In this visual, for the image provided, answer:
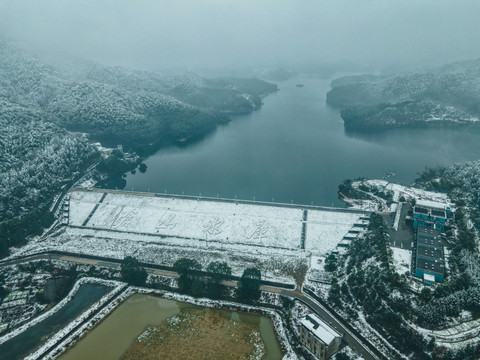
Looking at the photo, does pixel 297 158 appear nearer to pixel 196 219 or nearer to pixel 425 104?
pixel 196 219

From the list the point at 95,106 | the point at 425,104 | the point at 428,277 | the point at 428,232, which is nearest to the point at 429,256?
the point at 428,277

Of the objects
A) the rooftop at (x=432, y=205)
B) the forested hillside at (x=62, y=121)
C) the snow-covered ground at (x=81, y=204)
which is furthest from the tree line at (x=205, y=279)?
the rooftop at (x=432, y=205)

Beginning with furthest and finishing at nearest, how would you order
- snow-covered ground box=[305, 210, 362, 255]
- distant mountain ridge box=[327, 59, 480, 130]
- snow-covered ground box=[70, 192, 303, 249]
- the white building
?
distant mountain ridge box=[327, 59, 480, 130] < snow-covered ground box=[70, 192, 303, 249] < snow-covered ground box=[305, 210, 362, 255] < the white building

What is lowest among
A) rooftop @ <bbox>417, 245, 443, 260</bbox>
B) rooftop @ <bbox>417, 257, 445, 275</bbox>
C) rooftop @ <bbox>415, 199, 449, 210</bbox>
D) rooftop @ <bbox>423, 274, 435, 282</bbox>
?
rooftop @ <bbox>423, 274, 435, 282</bbox>

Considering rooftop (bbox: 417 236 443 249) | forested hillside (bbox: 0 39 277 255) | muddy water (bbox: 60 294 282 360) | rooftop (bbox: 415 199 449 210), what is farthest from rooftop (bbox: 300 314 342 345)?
forested hillside (bbox: 0 39 277 255)

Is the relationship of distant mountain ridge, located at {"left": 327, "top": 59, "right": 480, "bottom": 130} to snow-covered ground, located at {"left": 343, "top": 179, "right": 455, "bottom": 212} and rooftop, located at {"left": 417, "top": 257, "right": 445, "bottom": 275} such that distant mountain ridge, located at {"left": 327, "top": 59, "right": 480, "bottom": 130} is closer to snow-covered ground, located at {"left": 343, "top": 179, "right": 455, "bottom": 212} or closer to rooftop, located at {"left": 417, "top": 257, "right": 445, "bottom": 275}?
snow-covered ground, located at {"left": 343, "top": 179, "right": 455, "bottom": 212}

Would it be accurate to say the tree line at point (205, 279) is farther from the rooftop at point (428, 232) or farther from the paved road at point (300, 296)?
the rooftop at point (428, 232)
